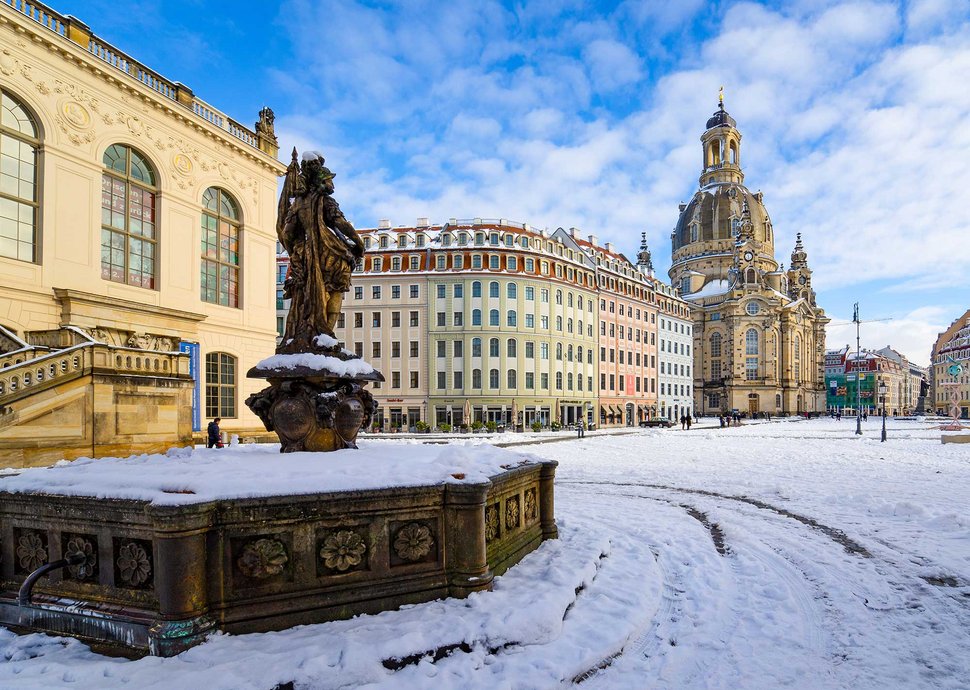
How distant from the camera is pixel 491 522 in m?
6.07

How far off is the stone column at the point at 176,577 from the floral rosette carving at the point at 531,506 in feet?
12.6

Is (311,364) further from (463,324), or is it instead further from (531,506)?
(463,324)

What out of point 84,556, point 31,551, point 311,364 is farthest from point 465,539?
point 31,551

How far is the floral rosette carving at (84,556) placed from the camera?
189 inches

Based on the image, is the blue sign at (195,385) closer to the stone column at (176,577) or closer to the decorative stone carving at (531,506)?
the decorative stone carving at (531,506)

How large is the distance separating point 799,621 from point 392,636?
11.9ft

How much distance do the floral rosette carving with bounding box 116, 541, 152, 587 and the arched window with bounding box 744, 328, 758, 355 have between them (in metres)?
113

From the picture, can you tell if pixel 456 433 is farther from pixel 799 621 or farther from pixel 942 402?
pixel 942 402

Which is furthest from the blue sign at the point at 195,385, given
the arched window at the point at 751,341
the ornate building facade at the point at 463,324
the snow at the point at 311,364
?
the arched window at the point at 751,341

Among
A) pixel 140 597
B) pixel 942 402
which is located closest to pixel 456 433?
pixel 140 597

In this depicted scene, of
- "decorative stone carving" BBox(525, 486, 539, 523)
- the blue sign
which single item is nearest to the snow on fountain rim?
"decorative stone carving" BBox(525, 486, 539, 523)

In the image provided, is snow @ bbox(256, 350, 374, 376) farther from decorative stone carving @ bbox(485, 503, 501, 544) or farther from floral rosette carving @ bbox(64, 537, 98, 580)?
floral rosette carving @ bbox(64, 537, 98, 580)

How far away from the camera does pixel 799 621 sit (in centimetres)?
523

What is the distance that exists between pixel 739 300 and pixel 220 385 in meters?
98.7
